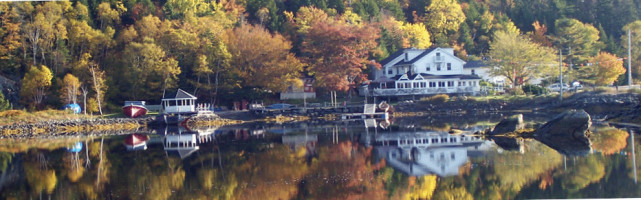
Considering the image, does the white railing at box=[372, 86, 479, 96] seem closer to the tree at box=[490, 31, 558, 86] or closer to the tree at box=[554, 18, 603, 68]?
the tree at box=[490, 31, 558, 86]

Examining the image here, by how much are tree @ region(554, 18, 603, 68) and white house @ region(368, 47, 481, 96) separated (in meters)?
11.7

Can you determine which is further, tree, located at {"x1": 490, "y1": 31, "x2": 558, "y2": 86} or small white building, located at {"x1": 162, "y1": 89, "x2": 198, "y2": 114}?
tree, located at {"x1": 490, "y1": 31, "x2": 558, "y2": 86}

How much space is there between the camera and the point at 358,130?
41781 millimetres

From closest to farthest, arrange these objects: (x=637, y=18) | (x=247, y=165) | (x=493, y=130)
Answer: (x=247, y=165)
(x=493, y=130)
(x=637, y=18)

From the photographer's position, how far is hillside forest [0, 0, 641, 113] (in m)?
57.5

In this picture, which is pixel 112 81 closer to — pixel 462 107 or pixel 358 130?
pixel 358 130

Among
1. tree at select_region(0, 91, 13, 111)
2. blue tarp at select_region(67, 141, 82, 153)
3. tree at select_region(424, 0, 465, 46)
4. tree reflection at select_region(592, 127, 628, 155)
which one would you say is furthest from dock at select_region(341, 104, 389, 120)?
tree at select_region(0, 91, 13, 111)

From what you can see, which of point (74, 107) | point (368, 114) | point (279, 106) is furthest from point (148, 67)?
point (368, 114)

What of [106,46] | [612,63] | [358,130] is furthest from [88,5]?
[612,63]

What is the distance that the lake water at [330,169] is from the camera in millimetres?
19484

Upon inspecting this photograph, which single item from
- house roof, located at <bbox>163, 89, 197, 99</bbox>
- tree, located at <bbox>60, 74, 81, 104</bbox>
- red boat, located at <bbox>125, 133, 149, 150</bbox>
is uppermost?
tree, located at <bbox>60, 74, 81, 104</bbox>

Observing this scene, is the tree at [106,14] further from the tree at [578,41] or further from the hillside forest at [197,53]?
the tree at [578,41]

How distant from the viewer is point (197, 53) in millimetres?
60562

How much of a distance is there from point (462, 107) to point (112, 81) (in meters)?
31.0
